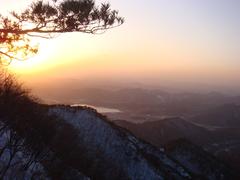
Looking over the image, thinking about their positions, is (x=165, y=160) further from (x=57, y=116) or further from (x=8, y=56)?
(x=8, y=56)

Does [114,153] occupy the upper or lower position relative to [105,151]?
lower

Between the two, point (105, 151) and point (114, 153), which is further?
point (105, 151)

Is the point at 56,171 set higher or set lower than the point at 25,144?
lower

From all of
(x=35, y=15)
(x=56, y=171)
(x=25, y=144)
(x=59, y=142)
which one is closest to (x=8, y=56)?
(x=35, y=15)

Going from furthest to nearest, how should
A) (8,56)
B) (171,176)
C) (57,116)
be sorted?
(57,116) → (171,176) → (8,56)

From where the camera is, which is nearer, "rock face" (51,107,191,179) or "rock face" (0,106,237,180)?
"rock face" (0,106,237,180)

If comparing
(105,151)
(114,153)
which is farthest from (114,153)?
(105,151)

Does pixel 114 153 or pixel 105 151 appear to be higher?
pixel 105 151

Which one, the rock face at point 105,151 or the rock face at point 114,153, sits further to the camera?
the rock face at point 114,153

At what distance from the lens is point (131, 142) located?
64000 millimetres

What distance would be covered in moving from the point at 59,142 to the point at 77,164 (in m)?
3.68

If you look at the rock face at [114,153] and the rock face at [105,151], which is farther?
the rock face at [114,153]

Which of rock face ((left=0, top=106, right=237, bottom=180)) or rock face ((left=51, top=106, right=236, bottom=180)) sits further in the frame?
rock face ((left=51, top=106, right=236, bottom=180))

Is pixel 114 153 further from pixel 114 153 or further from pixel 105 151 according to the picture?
pixel 105 151
